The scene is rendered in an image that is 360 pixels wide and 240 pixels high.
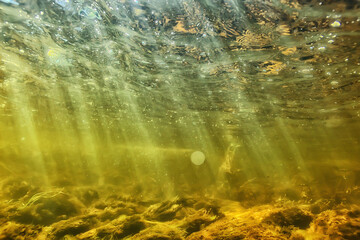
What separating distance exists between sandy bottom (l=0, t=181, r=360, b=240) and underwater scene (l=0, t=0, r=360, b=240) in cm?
6

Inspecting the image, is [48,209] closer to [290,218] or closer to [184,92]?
[184,92]

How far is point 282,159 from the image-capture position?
68000 mm

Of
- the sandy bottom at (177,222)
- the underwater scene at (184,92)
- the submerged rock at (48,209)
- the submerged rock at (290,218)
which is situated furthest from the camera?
the submerged rock at (48,209)

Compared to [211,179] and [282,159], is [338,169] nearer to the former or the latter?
[211,179]

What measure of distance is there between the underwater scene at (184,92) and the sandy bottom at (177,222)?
55 mm

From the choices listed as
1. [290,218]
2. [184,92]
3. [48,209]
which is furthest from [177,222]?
[184,92]

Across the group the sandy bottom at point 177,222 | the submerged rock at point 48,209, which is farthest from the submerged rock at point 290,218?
the submerged rock at point 48,209

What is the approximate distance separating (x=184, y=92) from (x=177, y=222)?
10.2m

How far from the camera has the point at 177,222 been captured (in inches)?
335

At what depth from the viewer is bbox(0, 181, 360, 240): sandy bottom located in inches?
253

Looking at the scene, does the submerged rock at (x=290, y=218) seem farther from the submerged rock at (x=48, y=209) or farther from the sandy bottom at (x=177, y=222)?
the submerged rock at (x=48, y=209)

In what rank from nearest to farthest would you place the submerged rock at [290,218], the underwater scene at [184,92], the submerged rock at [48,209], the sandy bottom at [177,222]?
the sandy bottom at [177,222] → the submerged rock at [290,218] → the underwater scene at [184,92] → the submerged rock at [48,209]

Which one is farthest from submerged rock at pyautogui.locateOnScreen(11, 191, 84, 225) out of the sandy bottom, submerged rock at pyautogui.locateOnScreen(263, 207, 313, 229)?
submerged rock at pyautogui.locateOnScreen(263, 207, 313, 229)

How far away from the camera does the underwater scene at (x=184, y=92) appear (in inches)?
286
